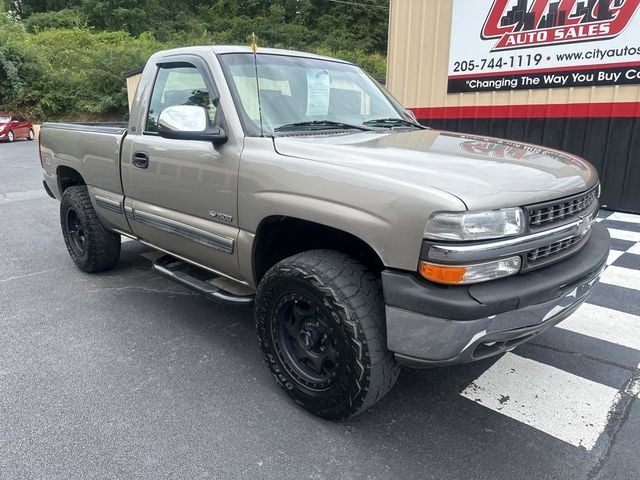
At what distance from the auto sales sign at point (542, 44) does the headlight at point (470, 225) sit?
575 cm

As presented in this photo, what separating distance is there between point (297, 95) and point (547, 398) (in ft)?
7.61

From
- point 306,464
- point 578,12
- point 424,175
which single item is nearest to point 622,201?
point 578,12

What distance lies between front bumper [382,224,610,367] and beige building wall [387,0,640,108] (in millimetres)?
5892

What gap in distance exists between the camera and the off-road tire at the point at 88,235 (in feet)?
14.5

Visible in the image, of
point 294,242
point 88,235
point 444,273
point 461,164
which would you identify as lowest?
point 88,235

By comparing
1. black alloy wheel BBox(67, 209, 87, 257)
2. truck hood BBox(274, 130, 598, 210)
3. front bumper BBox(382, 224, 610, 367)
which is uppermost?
truck hood BBox(274, 130, 598, 210)

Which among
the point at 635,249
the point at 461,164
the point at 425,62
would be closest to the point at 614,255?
the point at 635,249

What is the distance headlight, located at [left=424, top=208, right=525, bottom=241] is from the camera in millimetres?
2014

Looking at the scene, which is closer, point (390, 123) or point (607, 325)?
point (390, 123)

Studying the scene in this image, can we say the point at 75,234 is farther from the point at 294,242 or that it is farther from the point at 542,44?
the point at 542,44

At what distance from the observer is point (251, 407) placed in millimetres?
2723

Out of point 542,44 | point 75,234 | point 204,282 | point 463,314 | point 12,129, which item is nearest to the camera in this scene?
point 463,314

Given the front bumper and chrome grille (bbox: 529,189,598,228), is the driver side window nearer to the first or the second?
the front bumper

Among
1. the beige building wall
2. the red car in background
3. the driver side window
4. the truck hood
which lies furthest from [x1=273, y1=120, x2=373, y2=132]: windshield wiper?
the red car in background
